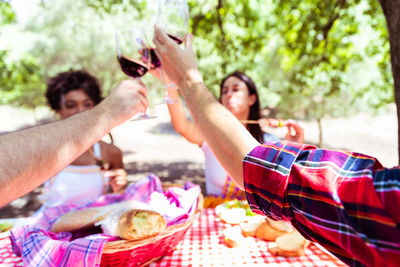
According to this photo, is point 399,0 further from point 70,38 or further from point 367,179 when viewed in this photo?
point 70,38

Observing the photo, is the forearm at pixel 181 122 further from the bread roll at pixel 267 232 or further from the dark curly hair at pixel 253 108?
the bread roll at pixel 267 232

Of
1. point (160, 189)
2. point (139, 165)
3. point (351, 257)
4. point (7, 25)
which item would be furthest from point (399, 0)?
point (139, 165)

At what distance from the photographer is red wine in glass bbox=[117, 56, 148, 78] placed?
111cm

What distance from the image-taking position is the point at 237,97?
2.81 metres

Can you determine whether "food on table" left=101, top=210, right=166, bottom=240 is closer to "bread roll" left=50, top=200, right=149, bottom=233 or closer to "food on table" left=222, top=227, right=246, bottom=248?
"bread roll" left=50, top=200, right=149, bottom=233

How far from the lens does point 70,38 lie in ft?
48.7

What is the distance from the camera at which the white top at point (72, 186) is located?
2.28 m

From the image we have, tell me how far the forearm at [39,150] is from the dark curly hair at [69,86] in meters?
2.00

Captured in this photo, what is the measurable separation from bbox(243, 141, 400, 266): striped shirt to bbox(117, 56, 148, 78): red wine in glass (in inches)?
26.3

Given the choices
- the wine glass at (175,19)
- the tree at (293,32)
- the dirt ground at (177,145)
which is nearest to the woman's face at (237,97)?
the tree at (293,32)

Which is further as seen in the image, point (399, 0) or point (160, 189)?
point (160, 189)

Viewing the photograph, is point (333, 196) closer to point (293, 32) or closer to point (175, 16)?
point (175, 16)

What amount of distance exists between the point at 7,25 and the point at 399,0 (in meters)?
7.28

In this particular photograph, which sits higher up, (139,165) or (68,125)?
(68,125)
